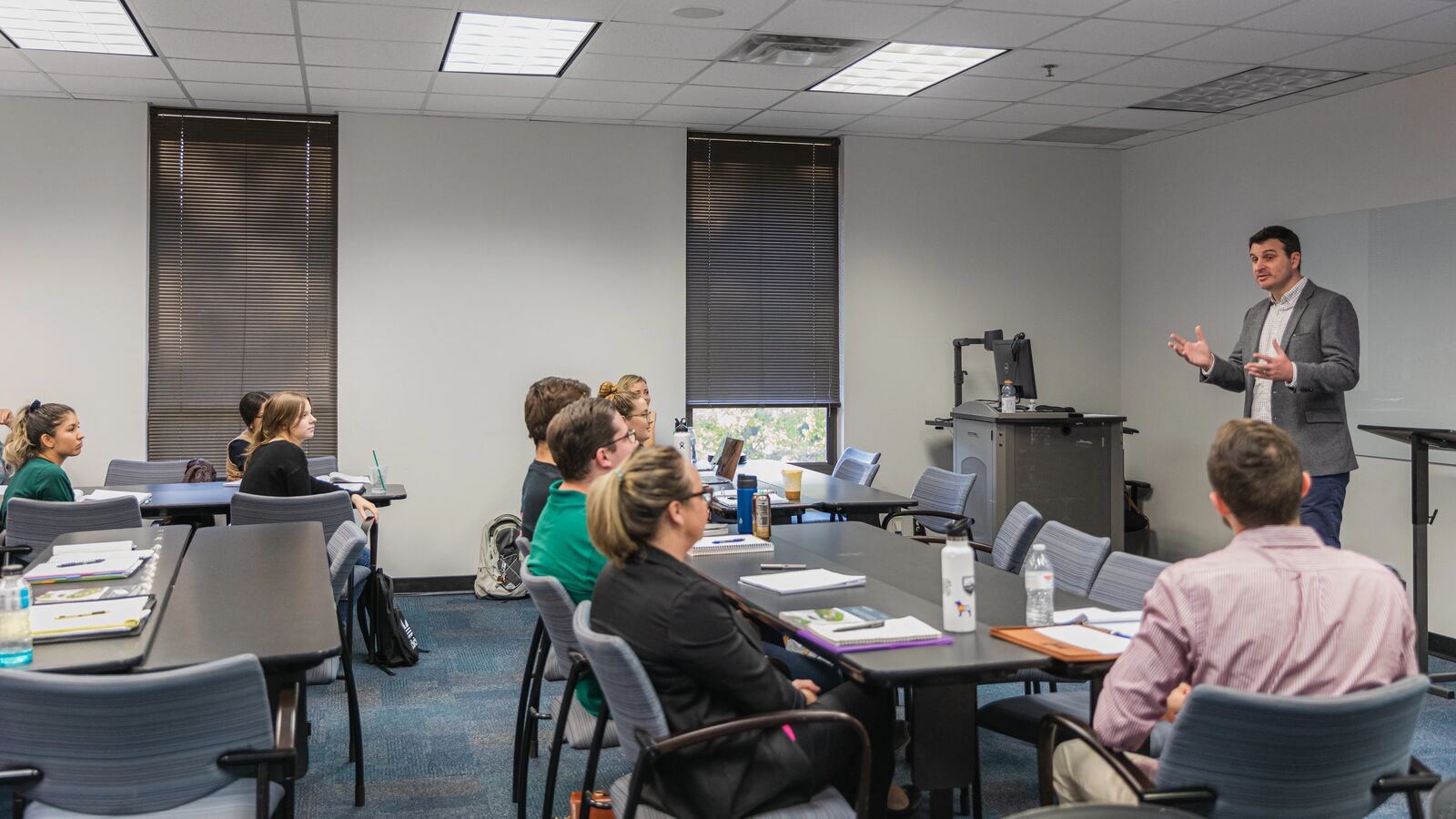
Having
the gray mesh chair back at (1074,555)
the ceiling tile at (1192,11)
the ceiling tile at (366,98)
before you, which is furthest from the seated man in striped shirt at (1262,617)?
the ceiling tile at (366,98)

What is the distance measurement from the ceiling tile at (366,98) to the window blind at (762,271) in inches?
68.8

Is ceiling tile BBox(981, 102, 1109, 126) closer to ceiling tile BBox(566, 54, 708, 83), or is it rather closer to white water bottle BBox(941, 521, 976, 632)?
ceiling tile BBox(566, 54, 708, 83)

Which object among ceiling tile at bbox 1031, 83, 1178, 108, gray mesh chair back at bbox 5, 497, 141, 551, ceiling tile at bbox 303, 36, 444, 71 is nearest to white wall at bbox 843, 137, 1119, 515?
ceiling tile at bbox 1031, 83, 1178, 108

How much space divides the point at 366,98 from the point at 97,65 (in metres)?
1.30

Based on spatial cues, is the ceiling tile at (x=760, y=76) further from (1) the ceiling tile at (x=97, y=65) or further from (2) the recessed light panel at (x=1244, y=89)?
(1) the ceiling tile at (x=97, y=65)

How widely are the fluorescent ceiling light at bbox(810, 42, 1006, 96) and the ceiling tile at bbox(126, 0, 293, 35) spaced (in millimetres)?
2599

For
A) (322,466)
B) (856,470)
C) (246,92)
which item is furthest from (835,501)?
(246,92)

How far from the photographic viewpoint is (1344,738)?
1.96 metres

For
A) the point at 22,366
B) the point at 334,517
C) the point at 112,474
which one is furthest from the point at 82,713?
the point at 22,366

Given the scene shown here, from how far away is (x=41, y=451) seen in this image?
193 inches

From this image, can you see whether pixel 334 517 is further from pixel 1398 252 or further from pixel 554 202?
pixel 1398 252

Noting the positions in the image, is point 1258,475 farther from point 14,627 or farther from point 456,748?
point 456,748

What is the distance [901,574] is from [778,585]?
1.44ft

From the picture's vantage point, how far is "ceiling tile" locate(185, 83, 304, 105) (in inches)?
242
